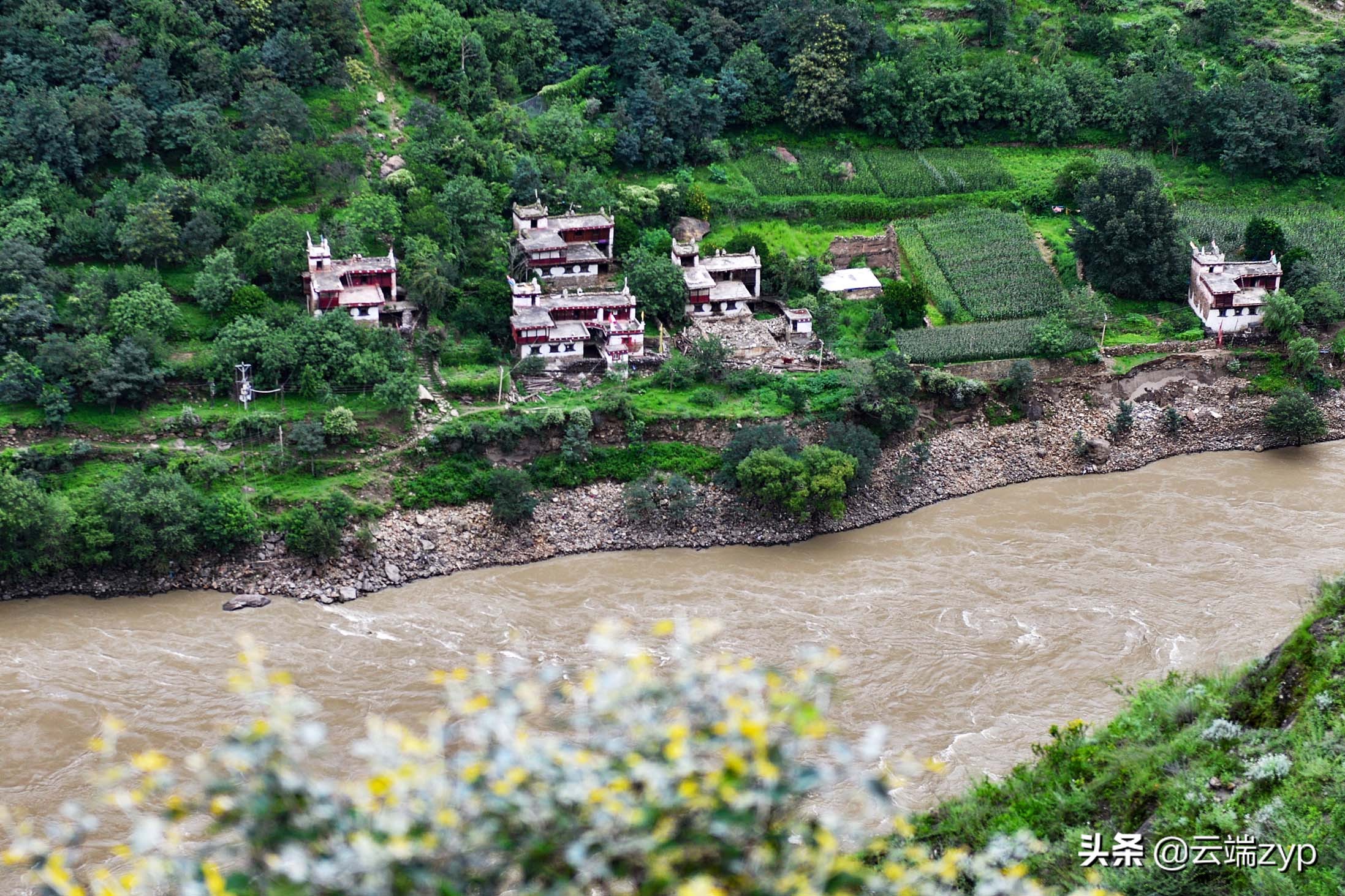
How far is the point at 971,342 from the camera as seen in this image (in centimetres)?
2933

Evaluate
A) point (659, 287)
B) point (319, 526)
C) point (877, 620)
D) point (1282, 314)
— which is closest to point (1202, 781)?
point (877, 620)

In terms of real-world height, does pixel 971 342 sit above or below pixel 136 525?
above

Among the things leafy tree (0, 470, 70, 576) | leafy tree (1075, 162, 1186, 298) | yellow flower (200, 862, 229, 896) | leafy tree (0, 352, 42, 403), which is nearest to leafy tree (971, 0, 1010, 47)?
leafy tree (1075, 162, 1186, 298)

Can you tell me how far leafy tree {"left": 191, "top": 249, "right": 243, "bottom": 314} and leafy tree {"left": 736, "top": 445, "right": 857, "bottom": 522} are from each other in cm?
1131

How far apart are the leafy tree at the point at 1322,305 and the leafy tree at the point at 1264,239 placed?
1621mm

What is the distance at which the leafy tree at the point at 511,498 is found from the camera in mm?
24328

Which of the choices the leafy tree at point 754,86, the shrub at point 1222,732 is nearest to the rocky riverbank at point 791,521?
the leafy tree at point 754,86

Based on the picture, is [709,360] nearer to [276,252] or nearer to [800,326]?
[800,326]

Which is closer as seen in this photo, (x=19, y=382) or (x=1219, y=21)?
(x=19, y=382)

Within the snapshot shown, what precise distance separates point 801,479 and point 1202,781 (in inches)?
530

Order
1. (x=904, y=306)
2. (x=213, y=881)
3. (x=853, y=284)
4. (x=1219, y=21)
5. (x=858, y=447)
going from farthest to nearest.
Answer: (x=1219, y=21), (x=853, y=284), (x=904, y=306), (x=858, y=447), (x=213, y=881)

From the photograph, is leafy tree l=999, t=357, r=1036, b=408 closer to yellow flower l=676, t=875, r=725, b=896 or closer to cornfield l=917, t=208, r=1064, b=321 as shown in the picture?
cornfield l=917, t=208, r=1064, b=321

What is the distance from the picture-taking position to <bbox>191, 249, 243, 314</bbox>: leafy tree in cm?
2731

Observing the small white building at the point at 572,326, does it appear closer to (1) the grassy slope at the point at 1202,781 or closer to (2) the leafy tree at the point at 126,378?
(2) the leafy tree at the point at 126,378
